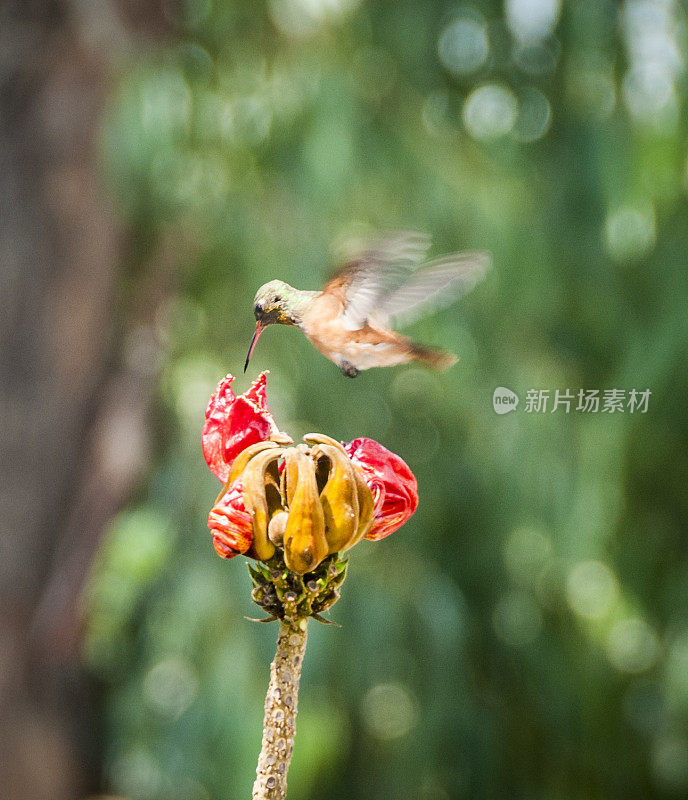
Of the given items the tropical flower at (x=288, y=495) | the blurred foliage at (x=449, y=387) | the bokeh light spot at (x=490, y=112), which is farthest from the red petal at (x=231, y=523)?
the bokeh light spot at (x=490, y=112)

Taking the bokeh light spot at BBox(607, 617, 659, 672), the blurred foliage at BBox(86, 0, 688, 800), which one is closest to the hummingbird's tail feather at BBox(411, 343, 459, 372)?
the blurred foliage at BBox(86, 0, 688, 800)

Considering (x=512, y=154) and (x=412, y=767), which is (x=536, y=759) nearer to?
(x=412, y=767)

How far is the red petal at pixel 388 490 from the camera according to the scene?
30cm

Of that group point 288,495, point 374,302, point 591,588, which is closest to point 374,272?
point 374,302

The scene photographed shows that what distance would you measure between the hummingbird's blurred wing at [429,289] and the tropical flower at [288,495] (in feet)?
0.44

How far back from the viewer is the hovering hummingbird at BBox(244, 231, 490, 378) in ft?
1.18

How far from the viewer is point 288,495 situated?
264 millimetres

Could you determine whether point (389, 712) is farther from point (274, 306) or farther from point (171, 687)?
point (274, 306)

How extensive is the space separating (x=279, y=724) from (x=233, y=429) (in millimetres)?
103

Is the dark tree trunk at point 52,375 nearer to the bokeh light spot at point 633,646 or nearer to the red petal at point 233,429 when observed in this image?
the bokeh light spot at point 633,646

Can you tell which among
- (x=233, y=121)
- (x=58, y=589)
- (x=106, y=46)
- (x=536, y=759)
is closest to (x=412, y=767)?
(x=536, y=759)

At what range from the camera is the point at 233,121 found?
67.7 inches

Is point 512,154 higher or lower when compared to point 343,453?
higher

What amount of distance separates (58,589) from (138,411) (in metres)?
0.54
